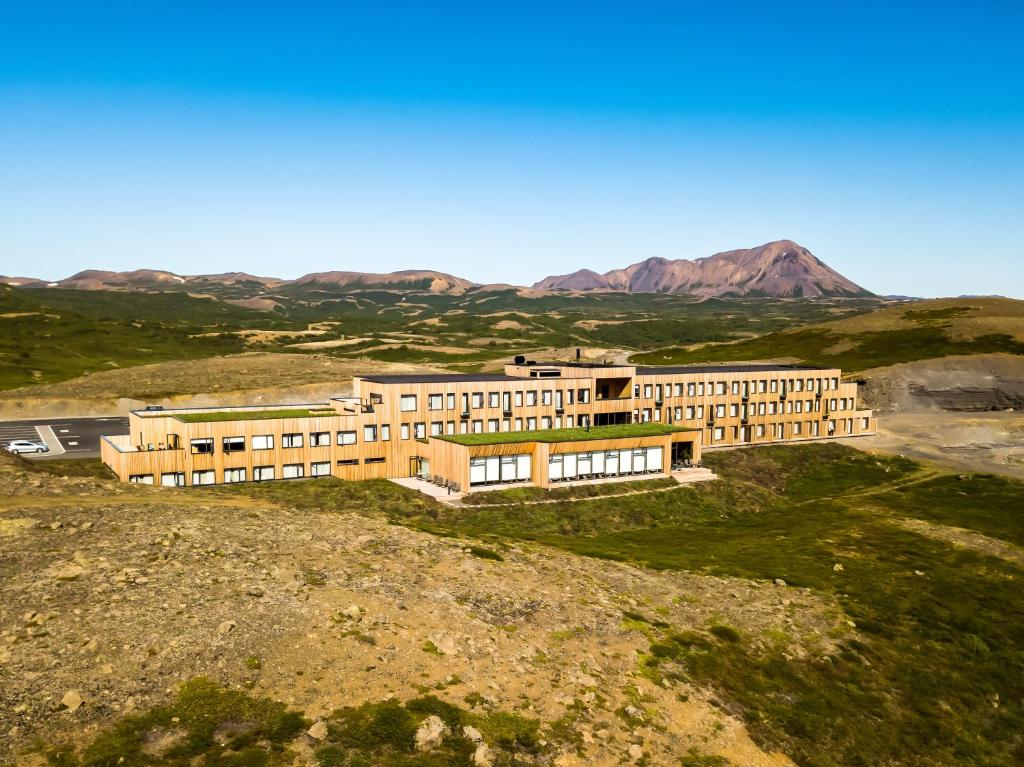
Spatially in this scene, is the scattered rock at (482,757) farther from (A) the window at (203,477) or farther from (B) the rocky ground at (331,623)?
(A) the window at (203,477)

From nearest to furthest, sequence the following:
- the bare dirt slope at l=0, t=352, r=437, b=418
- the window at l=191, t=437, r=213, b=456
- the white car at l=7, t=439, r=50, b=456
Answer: the window at l=191, t=437, r=213, b=456 → the white car at l=7, t=439, r=50, b=456 → the bare dirt slope at l=0, t=352, r=437, b=418

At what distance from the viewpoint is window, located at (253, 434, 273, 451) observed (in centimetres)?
7431

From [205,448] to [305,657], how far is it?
161 feet

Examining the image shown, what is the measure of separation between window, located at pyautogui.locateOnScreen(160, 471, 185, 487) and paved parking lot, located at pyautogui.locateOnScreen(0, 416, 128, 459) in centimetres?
2725

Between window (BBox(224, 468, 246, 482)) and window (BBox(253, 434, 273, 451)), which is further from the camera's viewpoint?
window (BBox(253, 434, 273, 451))

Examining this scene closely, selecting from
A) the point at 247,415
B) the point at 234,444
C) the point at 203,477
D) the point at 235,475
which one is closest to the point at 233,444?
the point at 234,444

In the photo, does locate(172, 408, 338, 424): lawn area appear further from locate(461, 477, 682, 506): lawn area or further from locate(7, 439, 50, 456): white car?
locate(7, 439, 50, 456): white car

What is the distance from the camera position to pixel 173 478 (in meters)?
70.4

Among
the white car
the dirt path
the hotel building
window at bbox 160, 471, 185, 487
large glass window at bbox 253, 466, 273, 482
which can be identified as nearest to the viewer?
the dirt path

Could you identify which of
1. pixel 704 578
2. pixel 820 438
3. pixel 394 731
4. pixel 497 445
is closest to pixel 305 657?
pixel 394 731

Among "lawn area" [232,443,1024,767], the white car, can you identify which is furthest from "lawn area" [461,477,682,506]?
the white car

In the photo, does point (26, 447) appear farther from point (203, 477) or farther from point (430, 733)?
point (430, 733)

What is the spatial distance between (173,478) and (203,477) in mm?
2677

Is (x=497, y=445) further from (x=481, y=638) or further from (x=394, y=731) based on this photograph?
(x=394, y=731)
